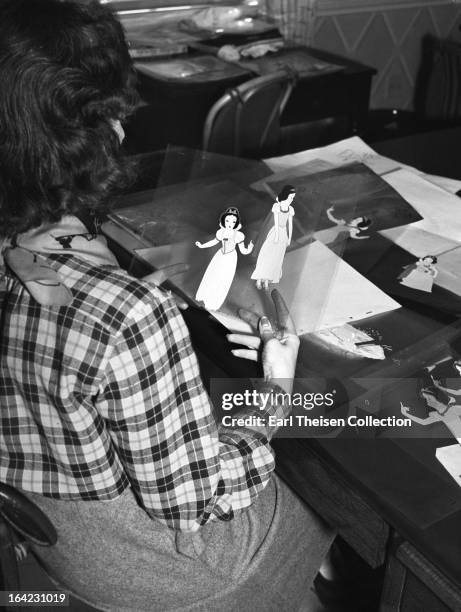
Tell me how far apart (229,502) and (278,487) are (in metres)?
0.15

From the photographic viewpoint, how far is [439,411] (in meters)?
0.86

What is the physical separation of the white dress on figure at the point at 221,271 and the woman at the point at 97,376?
0.23ft

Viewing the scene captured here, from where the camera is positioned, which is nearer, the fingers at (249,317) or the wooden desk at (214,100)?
the fingers at (249,317)

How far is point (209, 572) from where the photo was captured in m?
0.95

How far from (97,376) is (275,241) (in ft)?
1.23

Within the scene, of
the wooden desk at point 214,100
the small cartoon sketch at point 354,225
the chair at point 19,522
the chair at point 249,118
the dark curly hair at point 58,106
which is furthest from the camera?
the wooden desk at point 214,100

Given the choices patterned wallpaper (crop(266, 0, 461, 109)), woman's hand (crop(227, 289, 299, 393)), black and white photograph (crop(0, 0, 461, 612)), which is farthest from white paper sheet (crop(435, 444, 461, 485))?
patterned wallpaper (crop(266, 0, 461, 109))

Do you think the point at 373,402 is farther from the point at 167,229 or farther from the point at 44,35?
the point at 44,35

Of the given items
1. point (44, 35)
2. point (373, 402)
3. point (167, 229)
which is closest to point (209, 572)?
point (373, 402)

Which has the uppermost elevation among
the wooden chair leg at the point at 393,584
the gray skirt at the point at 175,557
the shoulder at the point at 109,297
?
the shoulder at the point at 109,297

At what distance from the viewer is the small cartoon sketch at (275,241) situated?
0.99m

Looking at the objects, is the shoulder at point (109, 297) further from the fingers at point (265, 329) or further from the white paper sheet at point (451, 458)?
the white paper sheet at point (451, 458)

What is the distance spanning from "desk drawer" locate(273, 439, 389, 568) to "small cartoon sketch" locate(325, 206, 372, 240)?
426 mm

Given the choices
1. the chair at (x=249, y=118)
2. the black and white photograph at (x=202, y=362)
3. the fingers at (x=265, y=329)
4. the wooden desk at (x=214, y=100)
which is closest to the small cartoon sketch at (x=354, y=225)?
the black and white photograph at (x=202, y=362)
